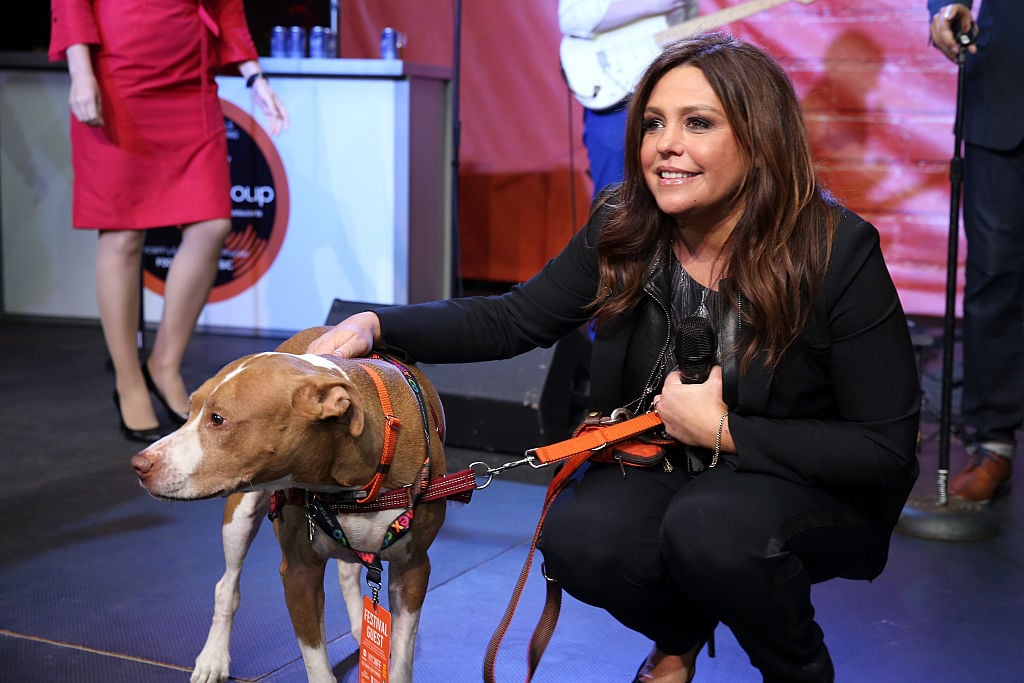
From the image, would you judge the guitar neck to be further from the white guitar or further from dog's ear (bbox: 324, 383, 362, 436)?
dog's ear (bbox: 324, 383, 362, 436)

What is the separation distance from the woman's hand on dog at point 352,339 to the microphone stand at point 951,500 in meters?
1.64

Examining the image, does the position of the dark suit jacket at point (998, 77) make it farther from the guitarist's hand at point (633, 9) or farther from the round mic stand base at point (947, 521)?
the guitarist's hand at point (633, 9)

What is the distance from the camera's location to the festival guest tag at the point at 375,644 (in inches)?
65.0

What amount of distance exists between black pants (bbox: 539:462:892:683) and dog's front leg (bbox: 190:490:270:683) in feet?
1.84

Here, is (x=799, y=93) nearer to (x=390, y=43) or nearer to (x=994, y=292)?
(x=390, y=43)

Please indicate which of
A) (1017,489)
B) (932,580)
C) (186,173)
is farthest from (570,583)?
(186,173)

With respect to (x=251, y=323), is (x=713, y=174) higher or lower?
higher

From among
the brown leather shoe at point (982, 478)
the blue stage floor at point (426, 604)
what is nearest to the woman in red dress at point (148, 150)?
the blue stage floor at point (426, 604)

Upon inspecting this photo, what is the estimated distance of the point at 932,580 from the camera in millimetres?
2525

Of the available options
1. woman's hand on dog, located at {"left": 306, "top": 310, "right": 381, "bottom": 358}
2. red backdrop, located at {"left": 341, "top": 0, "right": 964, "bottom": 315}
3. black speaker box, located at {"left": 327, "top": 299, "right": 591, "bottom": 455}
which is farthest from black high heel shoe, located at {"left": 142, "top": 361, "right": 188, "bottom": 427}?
red backdrop, located at {"left": 341, "top": 0, "right": 964, "bottom": 315}

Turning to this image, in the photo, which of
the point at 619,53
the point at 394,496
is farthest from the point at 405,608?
the point at 619,53

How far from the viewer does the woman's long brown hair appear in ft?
5.54

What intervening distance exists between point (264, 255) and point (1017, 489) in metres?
3.36

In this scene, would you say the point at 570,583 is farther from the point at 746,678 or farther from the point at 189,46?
the point at 189,46
